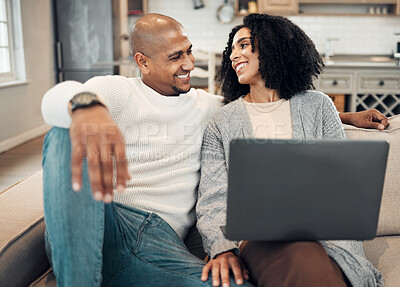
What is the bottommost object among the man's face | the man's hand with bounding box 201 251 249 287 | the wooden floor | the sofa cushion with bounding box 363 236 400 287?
the wooden floor

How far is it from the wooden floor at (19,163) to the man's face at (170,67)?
6.72ft

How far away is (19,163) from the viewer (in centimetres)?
378

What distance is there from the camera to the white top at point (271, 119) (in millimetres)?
1518

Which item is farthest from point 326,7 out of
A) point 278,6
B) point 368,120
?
point 368,120

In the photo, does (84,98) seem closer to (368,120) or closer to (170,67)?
(170,67)

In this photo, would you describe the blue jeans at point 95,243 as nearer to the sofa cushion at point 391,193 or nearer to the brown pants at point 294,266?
the brown pants at point 294,266

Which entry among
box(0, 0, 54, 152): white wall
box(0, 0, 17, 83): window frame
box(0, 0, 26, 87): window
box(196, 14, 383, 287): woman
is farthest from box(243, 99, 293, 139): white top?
box(0, 0, 17, 83): window frame

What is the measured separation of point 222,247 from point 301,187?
1.17 feet

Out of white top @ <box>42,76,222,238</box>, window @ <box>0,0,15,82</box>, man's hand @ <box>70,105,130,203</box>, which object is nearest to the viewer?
man's hand @ <box>70,105,130,203</box>

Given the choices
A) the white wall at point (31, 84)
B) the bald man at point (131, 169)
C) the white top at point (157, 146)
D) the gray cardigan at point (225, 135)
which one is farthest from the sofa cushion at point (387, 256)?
→ the white wall at point (31, 84)

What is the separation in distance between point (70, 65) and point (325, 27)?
3501mm

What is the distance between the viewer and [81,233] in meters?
1.01

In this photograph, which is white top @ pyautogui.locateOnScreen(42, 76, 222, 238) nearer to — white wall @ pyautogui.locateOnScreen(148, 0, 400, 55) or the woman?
the woman

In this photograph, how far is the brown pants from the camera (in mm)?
989
